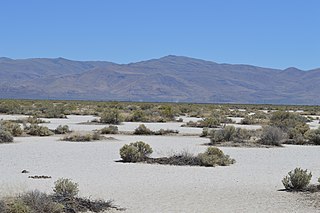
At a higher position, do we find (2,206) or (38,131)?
(38,131)

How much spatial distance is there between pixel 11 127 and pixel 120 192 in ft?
57.8

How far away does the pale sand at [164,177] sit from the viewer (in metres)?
12.9

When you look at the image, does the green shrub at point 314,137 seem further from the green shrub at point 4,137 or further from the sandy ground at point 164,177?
the green shrub at point 4,137

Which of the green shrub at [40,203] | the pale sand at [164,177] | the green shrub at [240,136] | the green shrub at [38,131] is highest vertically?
the green shrub at [240,136]

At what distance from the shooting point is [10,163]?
18.8 m

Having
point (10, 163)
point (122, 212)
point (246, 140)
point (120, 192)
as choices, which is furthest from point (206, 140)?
point (122, 212)

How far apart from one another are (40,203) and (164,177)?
241 inches

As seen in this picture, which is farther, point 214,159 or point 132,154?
point 132,154

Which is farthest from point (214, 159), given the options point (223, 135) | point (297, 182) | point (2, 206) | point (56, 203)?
point (2, 206)

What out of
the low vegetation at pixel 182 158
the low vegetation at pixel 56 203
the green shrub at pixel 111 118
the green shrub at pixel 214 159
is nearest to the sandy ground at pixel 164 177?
the green shrub at pixel 214 159

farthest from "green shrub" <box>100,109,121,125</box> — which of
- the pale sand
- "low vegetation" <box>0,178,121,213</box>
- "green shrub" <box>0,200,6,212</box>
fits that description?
"green shrub" <box>0,200,6,212</box>

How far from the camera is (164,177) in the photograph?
54.2 feet

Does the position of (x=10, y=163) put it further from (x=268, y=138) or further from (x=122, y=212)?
(x=268, y=138)

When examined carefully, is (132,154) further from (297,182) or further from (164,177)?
(297,182)
